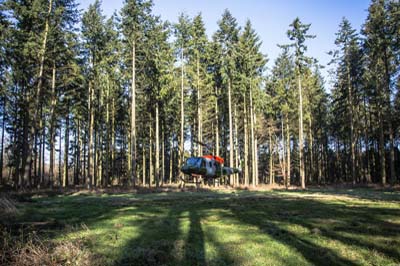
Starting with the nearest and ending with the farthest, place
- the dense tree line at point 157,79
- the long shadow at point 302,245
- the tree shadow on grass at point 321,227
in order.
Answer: the long shadow at point 302,245 → the tree shadow on grass at point 321,227 → the dense tree line at point 157,79

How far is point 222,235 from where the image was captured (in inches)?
267

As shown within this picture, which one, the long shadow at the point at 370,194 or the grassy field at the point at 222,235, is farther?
the long shadow at the point at 370,194

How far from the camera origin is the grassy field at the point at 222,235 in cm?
530

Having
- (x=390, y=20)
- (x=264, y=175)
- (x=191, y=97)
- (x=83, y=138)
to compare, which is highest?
(x=390, y=20)

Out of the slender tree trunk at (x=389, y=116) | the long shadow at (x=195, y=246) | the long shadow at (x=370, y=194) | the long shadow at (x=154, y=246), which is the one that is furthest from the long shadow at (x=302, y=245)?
the slender tree trunk at (x=389, y=116)

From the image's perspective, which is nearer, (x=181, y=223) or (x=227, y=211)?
(x=181, y=223)

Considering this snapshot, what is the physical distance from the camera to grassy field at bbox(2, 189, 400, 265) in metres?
5.30

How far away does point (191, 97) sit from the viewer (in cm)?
3162

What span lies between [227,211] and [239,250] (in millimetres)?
4404

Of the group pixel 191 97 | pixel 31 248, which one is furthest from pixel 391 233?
pixel 191 97

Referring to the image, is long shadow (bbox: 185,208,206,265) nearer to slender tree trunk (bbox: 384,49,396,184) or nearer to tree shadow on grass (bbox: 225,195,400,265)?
tree shadow on grass (bbox: 225,195,400,265)

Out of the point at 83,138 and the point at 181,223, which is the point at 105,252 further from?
the point at 83,138

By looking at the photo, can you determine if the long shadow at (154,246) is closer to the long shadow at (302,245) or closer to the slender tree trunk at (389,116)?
the long shadow at (302,245)

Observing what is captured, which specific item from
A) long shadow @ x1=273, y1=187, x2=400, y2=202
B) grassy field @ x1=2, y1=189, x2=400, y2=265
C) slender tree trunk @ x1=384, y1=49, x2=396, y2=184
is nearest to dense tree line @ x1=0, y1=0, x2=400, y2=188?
slender tree trunk @ x1=384, y1=49, x2=396, y2=184
